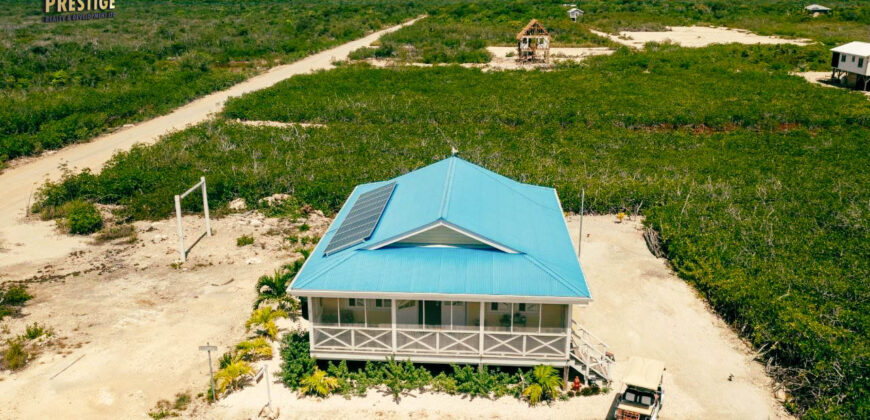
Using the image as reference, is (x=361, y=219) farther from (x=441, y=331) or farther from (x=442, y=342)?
(x=442, y=342)

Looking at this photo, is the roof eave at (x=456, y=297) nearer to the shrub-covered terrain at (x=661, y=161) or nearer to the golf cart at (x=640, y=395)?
the golf cart at (x=640, y=395)

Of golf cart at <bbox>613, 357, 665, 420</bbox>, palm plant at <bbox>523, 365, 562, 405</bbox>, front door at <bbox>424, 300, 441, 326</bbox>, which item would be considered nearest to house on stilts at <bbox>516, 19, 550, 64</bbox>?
front door at <bbox>424, 300, 441, 326</bbox>

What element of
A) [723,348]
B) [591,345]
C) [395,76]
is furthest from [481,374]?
[395,76]

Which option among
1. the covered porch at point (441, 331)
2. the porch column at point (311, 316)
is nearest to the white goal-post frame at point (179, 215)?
the porch column at point (311, 316)

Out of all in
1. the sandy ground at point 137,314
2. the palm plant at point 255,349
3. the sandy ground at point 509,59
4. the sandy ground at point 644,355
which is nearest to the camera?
the sandy ground at point 644,355

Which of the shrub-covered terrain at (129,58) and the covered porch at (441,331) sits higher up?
the shrub-covered terrain at (129,58)
